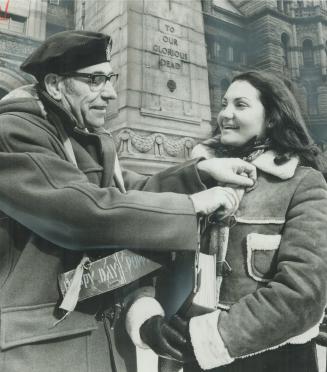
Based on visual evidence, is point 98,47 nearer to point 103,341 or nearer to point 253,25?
point 103,341

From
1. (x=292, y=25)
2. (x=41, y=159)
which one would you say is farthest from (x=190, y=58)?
(x=292, y=25)

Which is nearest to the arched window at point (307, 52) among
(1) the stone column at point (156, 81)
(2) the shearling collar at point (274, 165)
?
(1) the stone column at point (156, 81)

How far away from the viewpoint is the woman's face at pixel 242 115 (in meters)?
1.51

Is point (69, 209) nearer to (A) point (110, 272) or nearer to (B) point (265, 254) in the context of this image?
(A) point (110, 272)

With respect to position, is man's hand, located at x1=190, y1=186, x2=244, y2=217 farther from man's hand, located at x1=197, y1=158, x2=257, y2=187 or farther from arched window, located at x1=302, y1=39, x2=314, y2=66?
arched window, located at x1=302, y1=39, x2=314, y2=66

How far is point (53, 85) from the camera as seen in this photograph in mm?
1420

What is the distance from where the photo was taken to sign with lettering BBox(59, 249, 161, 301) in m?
1.16

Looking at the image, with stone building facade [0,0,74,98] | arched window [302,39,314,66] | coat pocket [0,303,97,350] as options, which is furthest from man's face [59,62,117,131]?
arched window [302,39,314,66]

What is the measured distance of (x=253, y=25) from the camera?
1847 centimetres

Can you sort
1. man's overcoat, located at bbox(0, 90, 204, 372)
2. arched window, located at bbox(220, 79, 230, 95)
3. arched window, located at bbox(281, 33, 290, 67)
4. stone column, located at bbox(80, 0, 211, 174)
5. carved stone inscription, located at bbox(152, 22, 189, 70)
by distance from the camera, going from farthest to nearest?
arched window, located at bbox(281, 33, 290, 67) < arched window, located at bbox(220, 79, 230, 95) < carved stone inscription, located at bbox(152, 22, 189, 70) < stone column, located at bbox(80, 0, 211, 174) < man's overcoat, located at bbox(0, 90, 204, 372)

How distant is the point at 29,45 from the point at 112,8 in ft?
6.62

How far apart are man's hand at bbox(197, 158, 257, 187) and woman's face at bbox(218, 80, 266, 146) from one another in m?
0.22

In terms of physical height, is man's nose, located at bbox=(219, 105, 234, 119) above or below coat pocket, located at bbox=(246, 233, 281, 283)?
above

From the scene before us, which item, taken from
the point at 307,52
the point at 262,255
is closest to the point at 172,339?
the point at 262,255
